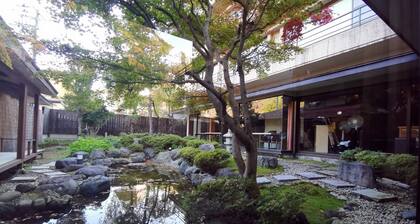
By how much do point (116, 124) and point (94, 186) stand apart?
1266 centimetres

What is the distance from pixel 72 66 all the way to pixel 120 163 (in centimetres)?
655

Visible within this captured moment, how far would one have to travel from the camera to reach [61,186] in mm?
6418

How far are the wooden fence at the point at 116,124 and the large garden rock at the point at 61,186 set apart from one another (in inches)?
464

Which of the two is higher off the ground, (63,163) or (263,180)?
(263,180)

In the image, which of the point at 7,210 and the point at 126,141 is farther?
the point at 126,141

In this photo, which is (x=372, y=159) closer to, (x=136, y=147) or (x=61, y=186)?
(x=61, y=186)

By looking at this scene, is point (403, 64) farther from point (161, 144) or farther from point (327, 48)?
point (161, 144)

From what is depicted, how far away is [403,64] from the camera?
6.93m

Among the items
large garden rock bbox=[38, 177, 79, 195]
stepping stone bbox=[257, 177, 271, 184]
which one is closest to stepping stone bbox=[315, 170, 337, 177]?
stepping stone bbox=[257, 177, 271, 184]

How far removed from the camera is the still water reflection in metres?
5.05

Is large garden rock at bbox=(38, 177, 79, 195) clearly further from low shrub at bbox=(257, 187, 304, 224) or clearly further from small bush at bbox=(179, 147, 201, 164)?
low shrub at bbox=(257, 187, 304, 224)

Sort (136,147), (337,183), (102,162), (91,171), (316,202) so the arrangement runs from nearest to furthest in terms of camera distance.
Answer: (316,202)
(337,183)
(91,171)
(102,162)
(136,147)

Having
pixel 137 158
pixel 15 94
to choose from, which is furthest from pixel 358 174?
pixel 15 94

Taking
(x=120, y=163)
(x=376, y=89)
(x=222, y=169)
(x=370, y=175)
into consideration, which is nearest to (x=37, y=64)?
(x=222, y=169)
